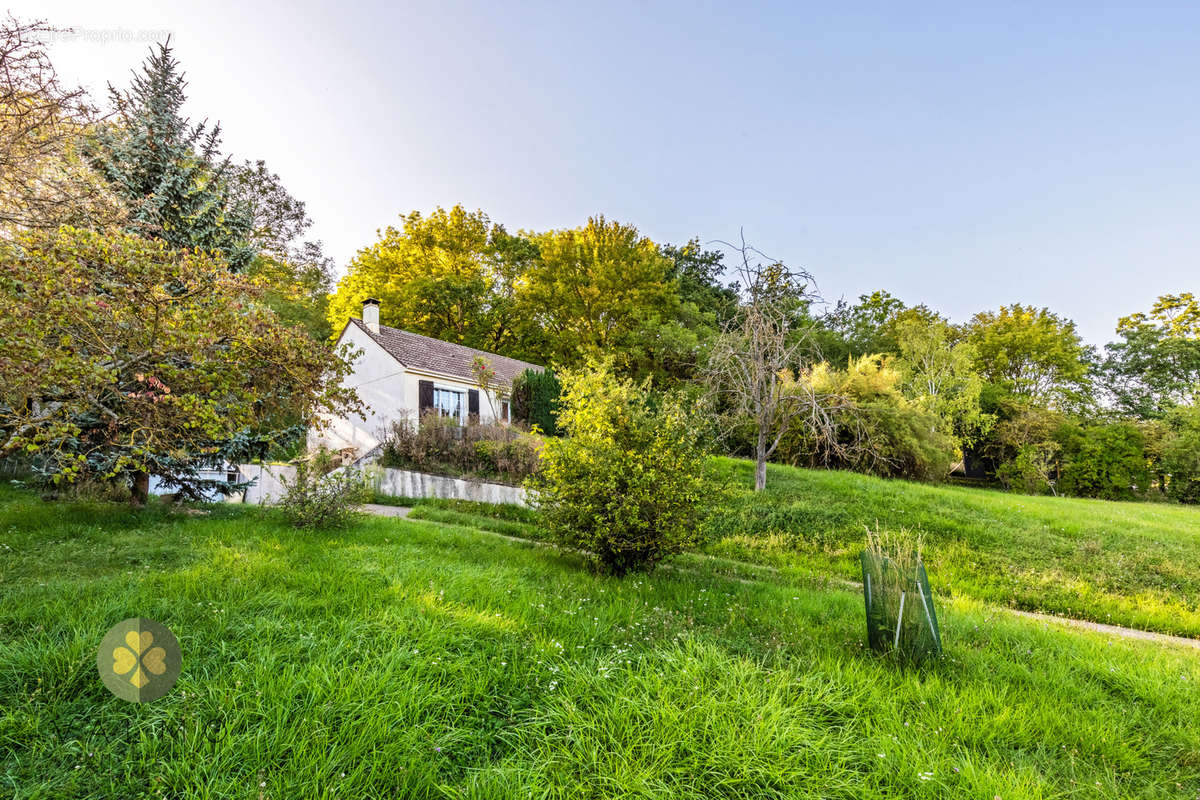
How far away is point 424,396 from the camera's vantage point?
16.5 meters

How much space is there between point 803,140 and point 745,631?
11305 mm

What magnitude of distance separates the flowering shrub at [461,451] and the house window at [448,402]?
2778 millimetres

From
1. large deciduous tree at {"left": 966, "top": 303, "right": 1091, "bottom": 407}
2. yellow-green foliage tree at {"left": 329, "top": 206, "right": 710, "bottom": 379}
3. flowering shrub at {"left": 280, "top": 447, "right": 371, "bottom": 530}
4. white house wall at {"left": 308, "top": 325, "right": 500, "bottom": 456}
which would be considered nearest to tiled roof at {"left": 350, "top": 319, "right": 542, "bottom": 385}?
white house wall at {"left": 308, "top": 325, "right": 500, "bottom": 456}

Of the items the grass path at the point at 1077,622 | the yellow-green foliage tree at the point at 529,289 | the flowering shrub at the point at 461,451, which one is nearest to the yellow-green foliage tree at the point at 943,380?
the yellow-green foliage tree at the point at 529,289

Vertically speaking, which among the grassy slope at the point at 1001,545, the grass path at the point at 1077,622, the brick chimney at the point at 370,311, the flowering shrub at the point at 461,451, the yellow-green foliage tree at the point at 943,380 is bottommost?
the grass path at the point at 1077,622

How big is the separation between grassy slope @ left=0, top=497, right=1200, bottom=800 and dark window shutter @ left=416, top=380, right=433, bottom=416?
12.0 m

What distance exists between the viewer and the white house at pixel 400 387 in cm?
1602

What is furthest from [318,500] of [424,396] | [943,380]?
[943,380]

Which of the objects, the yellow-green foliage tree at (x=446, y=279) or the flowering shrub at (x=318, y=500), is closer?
the flowering shrub at (x=318, y=500)

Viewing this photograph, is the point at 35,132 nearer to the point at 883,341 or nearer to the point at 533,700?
the point at 533,700

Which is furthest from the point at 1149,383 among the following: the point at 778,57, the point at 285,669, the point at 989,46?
the point at 285,669

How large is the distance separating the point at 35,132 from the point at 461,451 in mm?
9790

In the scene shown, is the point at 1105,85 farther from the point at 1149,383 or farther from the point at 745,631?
the point at 1149,383

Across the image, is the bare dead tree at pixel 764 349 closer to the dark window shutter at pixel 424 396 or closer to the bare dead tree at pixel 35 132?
the bare dead tree at pixel 35 132
